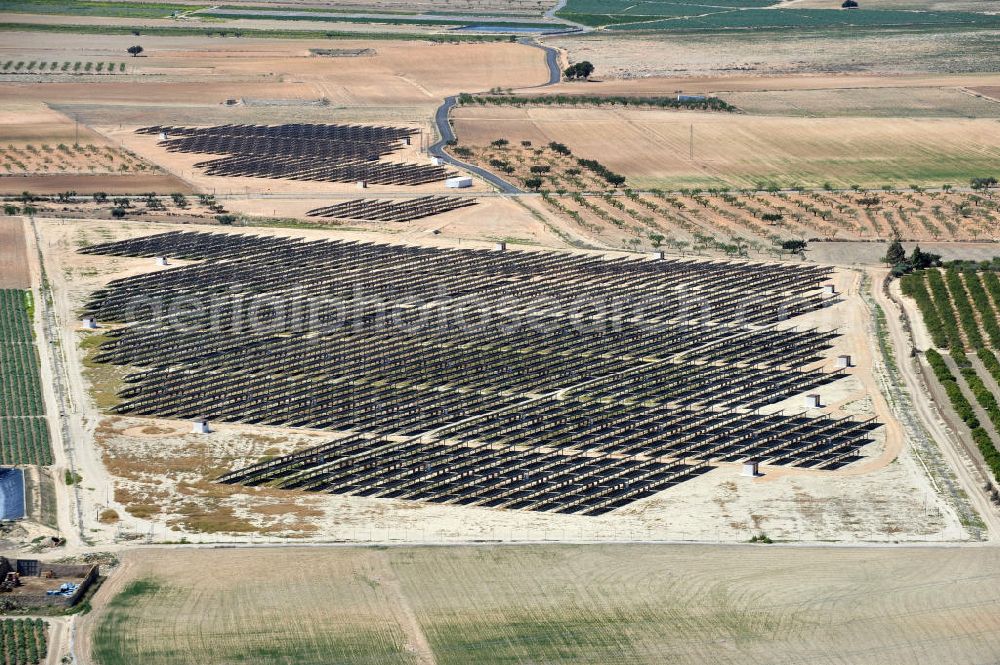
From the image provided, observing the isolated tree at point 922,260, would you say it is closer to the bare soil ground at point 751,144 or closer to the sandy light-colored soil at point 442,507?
the bare soil ground at point 751,144

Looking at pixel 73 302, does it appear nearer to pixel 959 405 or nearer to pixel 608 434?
pixel 608 434

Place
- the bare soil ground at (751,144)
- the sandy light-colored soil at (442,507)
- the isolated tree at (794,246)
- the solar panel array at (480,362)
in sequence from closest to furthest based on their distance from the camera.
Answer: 1. the sandy light-colored soil at (442,507)
2. the solar panel array at (480,362)
3. the isolated tree at (794,246)
4. the bare soil ground at (751,144)

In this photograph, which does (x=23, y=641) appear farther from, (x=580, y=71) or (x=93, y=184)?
(x=580, y=71)

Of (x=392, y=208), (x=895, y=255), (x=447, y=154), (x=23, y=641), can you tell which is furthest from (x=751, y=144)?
(x=23, y=641)

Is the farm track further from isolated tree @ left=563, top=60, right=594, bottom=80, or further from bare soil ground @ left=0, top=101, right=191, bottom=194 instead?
isolated tree @ left=563, top=60, right=594, bottom=80

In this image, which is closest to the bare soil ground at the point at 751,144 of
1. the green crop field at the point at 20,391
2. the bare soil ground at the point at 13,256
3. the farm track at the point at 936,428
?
the farm track at the point at 936,428

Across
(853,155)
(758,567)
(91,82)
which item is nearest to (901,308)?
(758,567)
